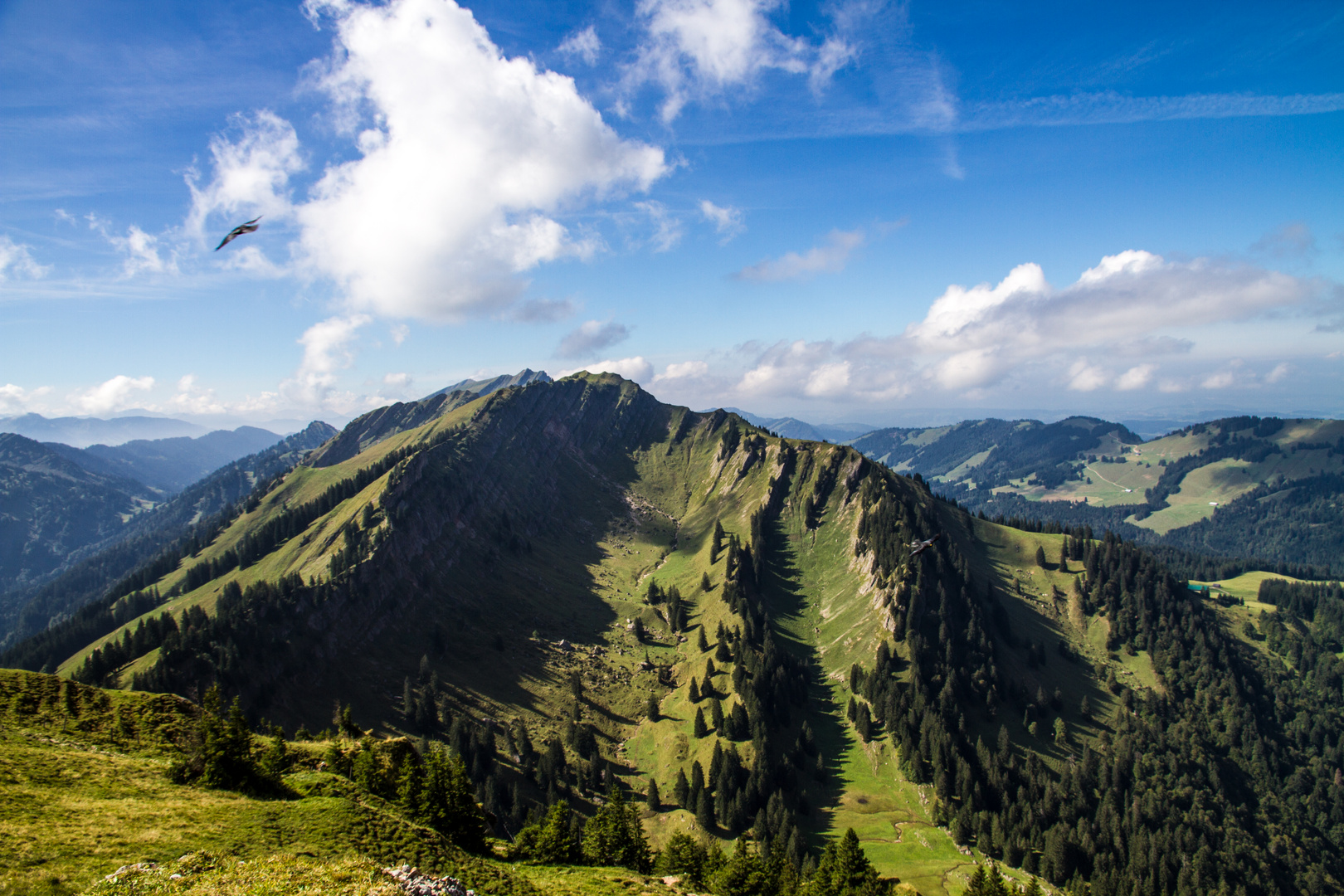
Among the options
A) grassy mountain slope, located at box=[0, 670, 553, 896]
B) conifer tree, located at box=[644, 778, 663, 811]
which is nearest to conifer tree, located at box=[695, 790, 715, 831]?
conifer tree, located at box=[644, 778, 663, 811]

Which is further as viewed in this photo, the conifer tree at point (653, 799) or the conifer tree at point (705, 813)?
the conifer tree at point (653, 799)

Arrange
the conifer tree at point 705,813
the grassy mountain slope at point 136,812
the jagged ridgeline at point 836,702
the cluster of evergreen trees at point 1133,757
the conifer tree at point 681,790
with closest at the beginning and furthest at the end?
the grassy mountain slope at point 136,812 → the conifer tree at point 705,813 → the jagged ridgeline at point 836,702 → the cluster of evergreen trees at point 1133,757 → the conifer tree at point 681,790

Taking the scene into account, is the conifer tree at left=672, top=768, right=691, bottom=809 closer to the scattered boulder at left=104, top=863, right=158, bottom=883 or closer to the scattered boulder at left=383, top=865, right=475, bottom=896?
the scattered boulder at left=383, top=865, right=475, bottom=896

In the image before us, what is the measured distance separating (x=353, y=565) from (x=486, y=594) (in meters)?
42.0

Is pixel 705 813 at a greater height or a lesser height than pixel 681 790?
lesser

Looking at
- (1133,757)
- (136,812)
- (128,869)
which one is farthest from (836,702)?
(128,869)

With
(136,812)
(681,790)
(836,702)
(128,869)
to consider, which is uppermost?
(128,869)

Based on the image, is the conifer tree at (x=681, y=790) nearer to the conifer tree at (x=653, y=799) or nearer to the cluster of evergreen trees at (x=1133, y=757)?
the conifer tree at (x=653, y=799)

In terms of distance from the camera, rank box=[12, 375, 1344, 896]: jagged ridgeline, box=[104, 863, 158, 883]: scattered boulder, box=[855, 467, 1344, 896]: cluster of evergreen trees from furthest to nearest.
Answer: box=[855, 467, 1344, 896]: cluster of evergreen trees → box=[12, 375, 1344, 896]: jagged ridgeline → box=[104, 863, 158, 883]: scattered boulder

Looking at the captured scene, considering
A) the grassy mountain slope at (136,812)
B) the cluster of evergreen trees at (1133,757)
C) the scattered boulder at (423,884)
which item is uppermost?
the grassy mountain slope at (136,812)

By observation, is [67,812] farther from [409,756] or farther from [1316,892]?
[1316,892]

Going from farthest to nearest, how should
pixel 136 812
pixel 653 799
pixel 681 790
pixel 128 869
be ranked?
pixel 681 790
pixel 653 799
pixel 136 812
pixel 128 869

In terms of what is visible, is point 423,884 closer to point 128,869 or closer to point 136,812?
point 128,869

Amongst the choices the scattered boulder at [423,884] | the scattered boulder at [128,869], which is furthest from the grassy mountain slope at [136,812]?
the scattered boulder at [423,884]
